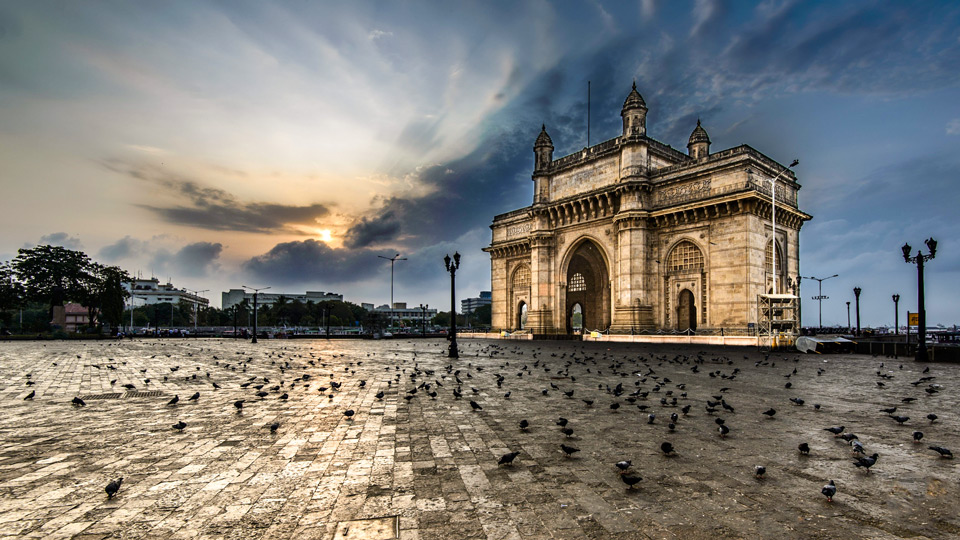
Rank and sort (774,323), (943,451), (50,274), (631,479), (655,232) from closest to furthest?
(631,479), (943,451), (774,323), (655,232), (50,274)

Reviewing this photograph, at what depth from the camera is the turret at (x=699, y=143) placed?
38250 millimetres

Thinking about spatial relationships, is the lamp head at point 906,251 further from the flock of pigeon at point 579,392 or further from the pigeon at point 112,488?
the pigeon at point 112,488

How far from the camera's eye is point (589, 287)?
154 feet

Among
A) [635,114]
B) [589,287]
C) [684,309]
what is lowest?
[684,309]

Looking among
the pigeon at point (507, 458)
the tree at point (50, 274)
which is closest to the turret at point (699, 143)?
the pigeon at point (507, 458)

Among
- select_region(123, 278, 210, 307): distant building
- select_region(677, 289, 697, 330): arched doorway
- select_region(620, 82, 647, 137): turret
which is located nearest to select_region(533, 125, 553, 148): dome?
select_region(620, 82, 647, 137): turret

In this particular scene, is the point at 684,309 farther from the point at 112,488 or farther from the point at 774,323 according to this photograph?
the point at 112,488

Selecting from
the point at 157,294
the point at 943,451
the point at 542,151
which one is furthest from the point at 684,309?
the point at 157,294

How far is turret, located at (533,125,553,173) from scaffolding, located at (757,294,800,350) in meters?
24.3

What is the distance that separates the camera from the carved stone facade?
101 feet

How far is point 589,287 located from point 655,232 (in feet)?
40.3

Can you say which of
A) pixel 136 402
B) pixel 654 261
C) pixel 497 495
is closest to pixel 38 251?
pixel 136 402

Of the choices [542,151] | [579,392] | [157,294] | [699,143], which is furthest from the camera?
[157,294]

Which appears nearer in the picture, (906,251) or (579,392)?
(579,392)
